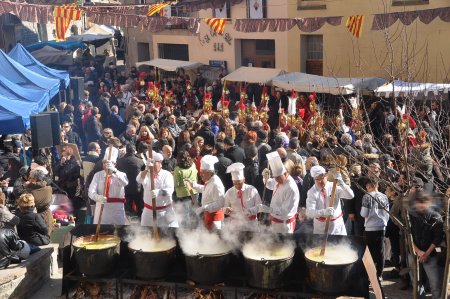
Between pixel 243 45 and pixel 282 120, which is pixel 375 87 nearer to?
pixel 282 120

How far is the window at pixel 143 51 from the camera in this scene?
3350 cm

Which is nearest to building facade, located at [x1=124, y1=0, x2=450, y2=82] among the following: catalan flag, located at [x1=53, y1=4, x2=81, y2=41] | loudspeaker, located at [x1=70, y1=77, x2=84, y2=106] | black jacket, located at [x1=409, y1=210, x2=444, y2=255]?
catalan flag, located at [x1=53, y1=4, x2=81, y2=41]

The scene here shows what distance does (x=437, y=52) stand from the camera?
56.2ft

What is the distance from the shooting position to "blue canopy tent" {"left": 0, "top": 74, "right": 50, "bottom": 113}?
13344mm

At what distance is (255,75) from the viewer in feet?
68.1

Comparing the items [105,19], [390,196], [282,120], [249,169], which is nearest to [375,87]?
[282,120]

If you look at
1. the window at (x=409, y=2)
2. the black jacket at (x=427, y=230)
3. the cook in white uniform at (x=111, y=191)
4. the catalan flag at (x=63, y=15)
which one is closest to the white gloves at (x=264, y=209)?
the black jacket at (x=427, y=230)

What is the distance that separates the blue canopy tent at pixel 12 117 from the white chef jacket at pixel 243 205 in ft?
17.9

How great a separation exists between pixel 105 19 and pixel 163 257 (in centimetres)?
1317

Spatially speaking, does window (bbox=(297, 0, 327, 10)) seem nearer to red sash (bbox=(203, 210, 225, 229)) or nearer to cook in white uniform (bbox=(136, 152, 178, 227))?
cook in white uniform (bbox=(136, 152, 178, 227))

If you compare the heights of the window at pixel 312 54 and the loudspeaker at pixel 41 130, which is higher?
the window at pixel 312 54

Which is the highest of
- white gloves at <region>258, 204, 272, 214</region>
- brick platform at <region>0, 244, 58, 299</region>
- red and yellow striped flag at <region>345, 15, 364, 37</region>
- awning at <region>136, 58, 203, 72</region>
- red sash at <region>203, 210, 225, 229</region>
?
red and yellow striped flag at <region>345, 15, 364, 37</region>

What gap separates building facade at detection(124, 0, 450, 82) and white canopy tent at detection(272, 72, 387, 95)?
0.39m

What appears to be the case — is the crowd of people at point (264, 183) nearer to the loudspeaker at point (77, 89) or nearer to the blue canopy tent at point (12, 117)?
the blue canopy tent at point (12, 117)
